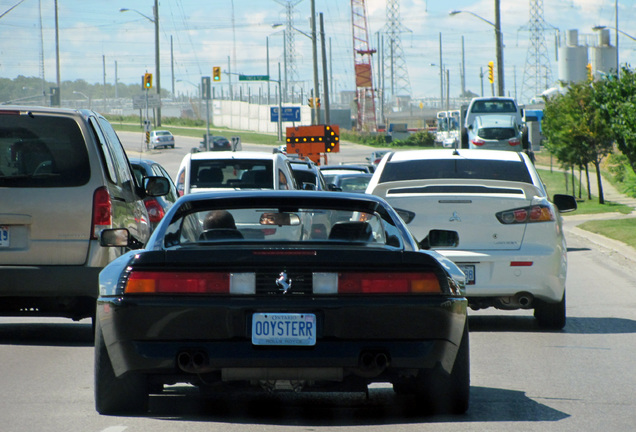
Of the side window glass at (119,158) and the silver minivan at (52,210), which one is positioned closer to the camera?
the silver minivan at (52,210)

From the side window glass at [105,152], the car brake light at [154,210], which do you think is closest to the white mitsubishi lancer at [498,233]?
the side window glass at [105,152]

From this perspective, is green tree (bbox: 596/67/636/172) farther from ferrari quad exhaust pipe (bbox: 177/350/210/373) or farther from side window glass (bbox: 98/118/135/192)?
ferrari quad exhaust pipe (bbox: 177/350/210/373)

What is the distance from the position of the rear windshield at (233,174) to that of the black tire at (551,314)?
627 centimetres

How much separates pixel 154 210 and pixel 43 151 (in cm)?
586

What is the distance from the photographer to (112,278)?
6051 mm

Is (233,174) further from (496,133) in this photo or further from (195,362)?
(496,133)

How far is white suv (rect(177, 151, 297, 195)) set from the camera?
16328 mm

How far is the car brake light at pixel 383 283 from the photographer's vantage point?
5.91 meters

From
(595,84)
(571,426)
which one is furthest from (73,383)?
(595,84)

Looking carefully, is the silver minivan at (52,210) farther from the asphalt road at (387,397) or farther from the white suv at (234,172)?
the white suv at (234,172)

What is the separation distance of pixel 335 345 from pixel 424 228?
4676 millimetres

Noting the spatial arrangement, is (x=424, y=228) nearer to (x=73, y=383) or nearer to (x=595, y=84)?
(x=73, y=383)

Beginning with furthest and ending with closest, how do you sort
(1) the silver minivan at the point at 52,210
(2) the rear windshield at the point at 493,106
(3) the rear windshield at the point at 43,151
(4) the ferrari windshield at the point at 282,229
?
1. (2) the rear windshield at the point at 493,106
2. (3) the rear windshield at the point at 43,151
3. (1) the silver minivan at the point at 52,210
4. (4) the ferrari windshield at the point at 282,229

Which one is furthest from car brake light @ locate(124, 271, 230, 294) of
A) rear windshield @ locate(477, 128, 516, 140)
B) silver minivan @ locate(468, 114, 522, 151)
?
rear windshield @ locate(477, 128, 516, 140)
